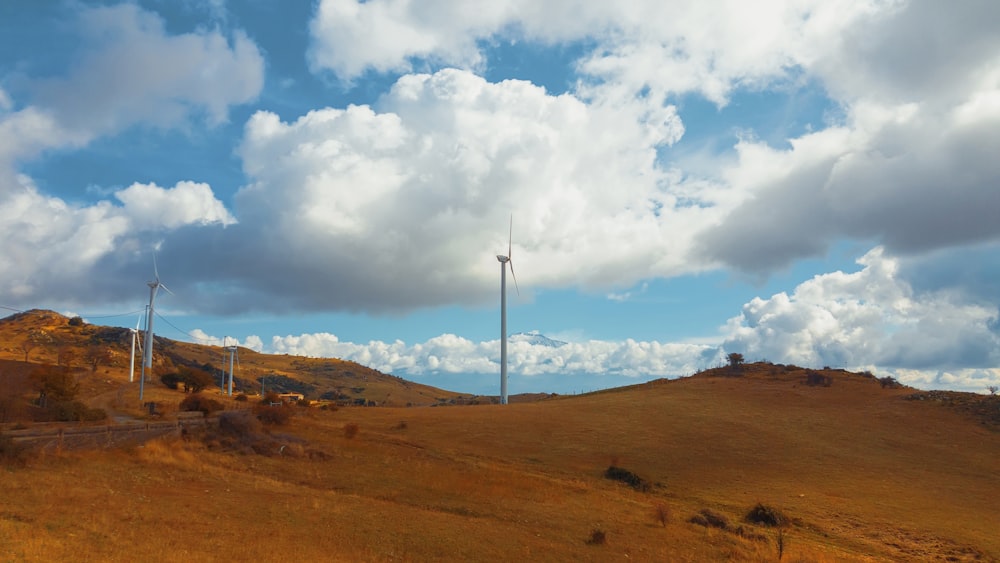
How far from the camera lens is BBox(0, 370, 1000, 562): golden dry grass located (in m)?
24.3

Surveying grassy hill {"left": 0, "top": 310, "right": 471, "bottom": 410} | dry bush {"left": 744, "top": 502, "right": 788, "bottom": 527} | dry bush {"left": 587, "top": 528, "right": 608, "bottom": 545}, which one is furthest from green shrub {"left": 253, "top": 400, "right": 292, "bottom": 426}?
dry bush {"left": 744, "top": 502, "right": 788, "bottom": 527}

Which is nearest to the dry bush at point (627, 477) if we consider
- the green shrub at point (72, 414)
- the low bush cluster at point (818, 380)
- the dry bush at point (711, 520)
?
the dry bush at point (711, 520)

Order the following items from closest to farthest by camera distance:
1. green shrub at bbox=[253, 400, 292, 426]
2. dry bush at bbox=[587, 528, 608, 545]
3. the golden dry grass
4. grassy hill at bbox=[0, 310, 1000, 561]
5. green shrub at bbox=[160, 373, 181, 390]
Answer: the golden dry grass → grassy hill at bbox=[0, 310, 1000, 561] → dry bush at bbox=[587, 528, 608, 545] → green shrub at bbox=[253, 400, 292, 426] → green shrub at bbox=[160, 373, 181, 390]

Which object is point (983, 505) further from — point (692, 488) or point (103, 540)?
point (103, 540)

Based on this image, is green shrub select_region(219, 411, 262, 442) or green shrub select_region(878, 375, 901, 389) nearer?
green shrub select_region(219, 411, 262, 442)

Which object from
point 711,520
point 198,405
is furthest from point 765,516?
point 198,405

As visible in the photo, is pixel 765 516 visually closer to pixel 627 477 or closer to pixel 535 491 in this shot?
pixel 627 477

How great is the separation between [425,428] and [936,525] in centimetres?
4238

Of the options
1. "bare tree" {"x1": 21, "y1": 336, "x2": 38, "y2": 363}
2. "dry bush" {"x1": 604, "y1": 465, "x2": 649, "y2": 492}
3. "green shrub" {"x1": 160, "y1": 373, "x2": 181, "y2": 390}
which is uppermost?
"bare tree" {"x1": 21, "y1": 336, "x2": 38, "y2": 363}

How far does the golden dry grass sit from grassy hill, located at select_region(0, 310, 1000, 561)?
157 mm

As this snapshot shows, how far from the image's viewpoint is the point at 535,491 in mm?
37781

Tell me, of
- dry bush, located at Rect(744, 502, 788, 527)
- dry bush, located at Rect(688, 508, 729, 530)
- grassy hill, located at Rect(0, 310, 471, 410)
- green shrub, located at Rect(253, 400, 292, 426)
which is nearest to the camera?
dry bush, located at Rect(688, 508, 729, 530)

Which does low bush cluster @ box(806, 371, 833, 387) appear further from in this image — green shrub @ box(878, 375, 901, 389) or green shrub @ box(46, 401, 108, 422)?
green shrub @ box(46, 401, 108, 422)

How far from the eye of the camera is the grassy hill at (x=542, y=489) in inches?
966
